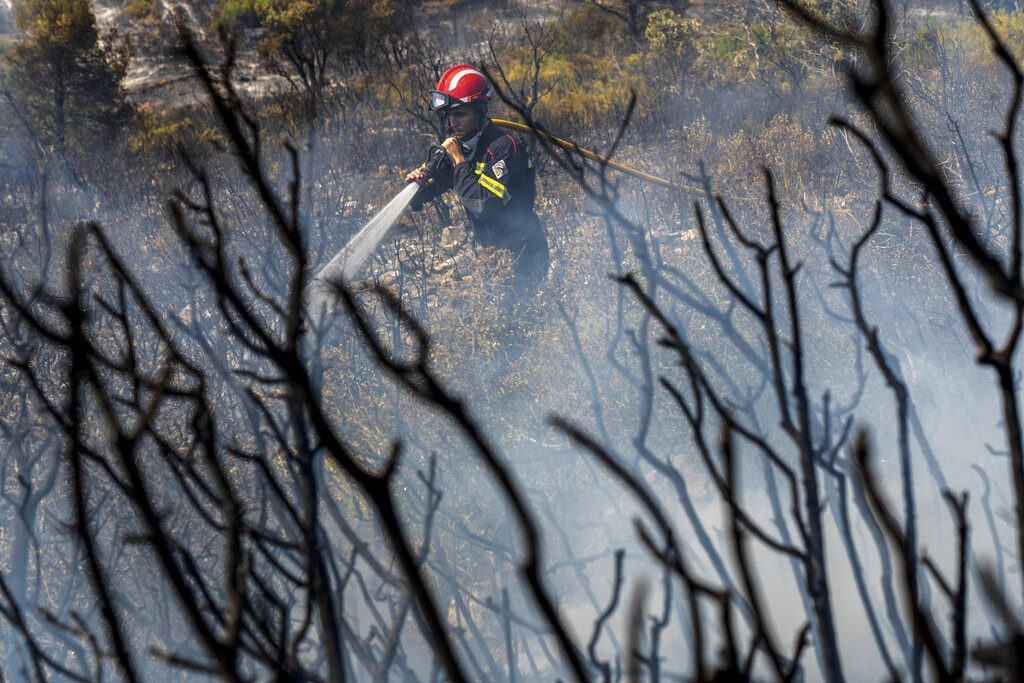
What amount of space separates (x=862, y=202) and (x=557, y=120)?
3.48 meters

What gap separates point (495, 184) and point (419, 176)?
1.56 feet

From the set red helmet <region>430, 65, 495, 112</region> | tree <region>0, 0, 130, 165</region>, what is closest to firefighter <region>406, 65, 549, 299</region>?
red helmet <region>430, 65, 495, 112</region>

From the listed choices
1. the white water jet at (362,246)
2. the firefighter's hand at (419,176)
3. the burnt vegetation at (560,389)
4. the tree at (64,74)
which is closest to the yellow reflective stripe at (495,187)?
the firefighter's hand at (419,176)

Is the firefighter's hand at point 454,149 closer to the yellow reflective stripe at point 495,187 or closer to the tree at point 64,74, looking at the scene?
the yellow reflective stripe at point 495,187

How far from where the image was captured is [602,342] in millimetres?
5668

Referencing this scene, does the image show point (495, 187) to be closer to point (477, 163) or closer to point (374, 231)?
point (477, 163)

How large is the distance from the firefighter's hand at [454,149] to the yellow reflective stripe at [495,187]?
0.23 metres

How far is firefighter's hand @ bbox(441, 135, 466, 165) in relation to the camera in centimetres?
545

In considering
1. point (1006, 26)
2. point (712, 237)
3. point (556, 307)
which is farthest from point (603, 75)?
point (556, 307)

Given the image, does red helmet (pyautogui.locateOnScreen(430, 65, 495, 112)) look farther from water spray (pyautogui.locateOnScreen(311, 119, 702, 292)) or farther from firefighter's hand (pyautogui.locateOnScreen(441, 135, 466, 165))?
water spray (pyautogui.locateOnScreen(311, 119, 702, 292))

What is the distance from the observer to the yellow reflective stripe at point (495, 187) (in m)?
5.28

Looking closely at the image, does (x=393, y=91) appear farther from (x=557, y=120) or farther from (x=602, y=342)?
(x=602, y=342)

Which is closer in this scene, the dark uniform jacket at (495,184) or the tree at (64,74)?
the dark uniform jacket at (495,184)

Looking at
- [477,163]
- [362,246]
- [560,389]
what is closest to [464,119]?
[477,163]
